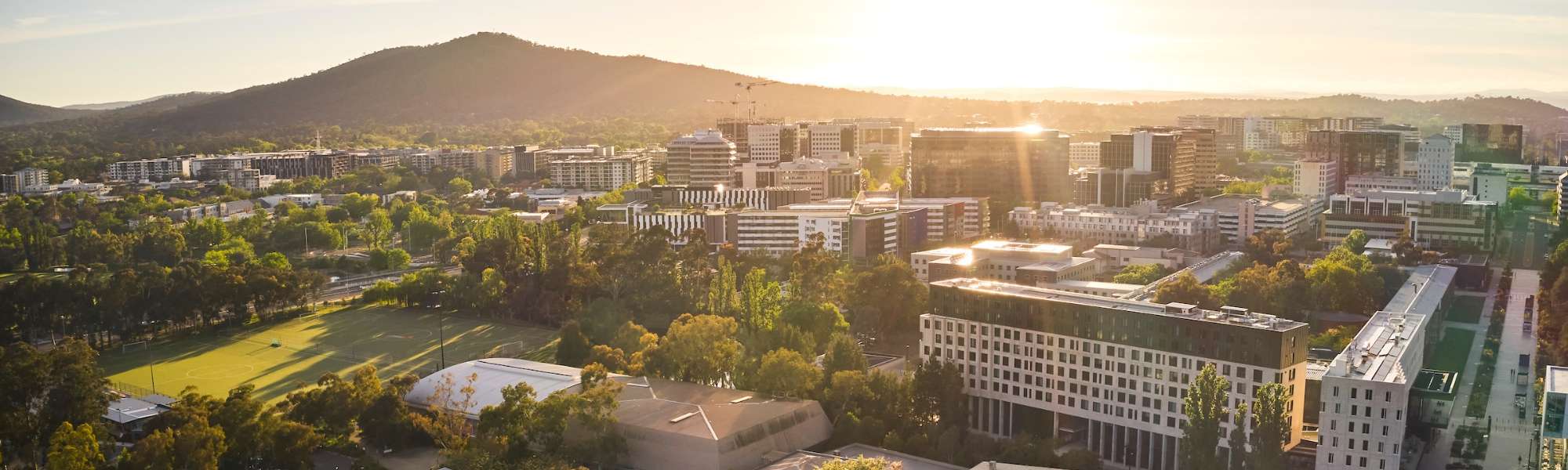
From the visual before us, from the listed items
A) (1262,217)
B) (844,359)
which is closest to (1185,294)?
(844,359)

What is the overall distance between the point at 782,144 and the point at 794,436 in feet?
134

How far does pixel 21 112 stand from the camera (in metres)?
34.3

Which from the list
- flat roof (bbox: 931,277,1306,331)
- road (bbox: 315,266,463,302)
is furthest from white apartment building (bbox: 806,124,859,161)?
flat roof (bbox: 931,277,1306,331)

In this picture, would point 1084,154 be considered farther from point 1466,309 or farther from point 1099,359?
point 1099,359

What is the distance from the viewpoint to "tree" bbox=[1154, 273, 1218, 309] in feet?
76.5

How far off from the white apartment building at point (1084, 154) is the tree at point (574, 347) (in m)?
43.8

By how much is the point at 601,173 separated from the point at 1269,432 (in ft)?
153

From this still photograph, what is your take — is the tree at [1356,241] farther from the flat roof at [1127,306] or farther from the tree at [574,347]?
the tree at [574,347]

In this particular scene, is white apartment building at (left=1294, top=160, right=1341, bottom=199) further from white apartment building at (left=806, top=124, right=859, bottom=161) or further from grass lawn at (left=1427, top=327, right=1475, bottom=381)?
white apartment building at (left=806, top=124, right=859, bottom=161)

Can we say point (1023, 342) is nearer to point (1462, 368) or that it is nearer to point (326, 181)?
point (1462, 368)

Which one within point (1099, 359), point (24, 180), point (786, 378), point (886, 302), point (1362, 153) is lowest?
point (786, 378)

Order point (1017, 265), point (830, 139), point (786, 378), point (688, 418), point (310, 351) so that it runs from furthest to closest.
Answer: point (830, 139), point (1017, 265), point (310, 351), point (786, 378), point (688, 418)

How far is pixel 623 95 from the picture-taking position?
395 ft

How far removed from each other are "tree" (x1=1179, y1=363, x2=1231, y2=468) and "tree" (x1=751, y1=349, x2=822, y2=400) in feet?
17.4
